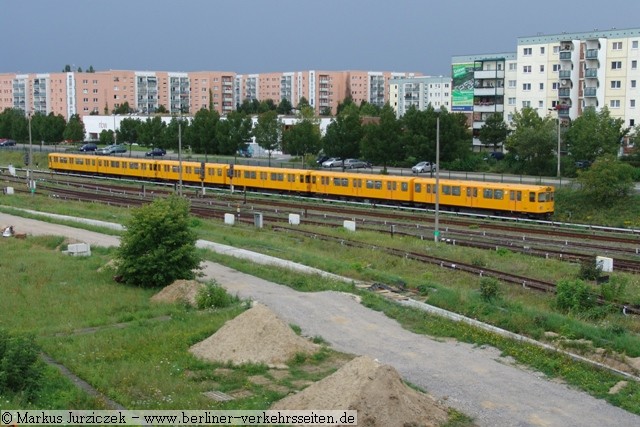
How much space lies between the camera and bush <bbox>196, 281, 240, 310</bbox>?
2008cm

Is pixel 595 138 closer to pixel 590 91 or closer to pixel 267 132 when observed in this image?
pixel 590 91

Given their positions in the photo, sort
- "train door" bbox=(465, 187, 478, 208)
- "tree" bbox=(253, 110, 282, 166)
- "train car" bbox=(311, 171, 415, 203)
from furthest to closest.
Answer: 1. "tree" bbox=(253, 110, 282, 166)
2. "train car" bbox=(311, 171, 415, 203)
3. "train door" bbox=(465, 187, 478, 208)

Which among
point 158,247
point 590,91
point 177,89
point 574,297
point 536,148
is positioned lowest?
point 574,297

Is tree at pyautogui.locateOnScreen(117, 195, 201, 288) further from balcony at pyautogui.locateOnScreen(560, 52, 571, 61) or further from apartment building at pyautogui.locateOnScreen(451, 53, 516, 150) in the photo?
apartment building at pyautogui.locateOnScreen(451, 53, 516, 150)

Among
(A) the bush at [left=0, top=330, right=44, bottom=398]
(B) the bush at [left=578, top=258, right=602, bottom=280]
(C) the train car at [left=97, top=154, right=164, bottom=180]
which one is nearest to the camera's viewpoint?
(A) the bush at [left=0, top=330, right=44, bottom=398]

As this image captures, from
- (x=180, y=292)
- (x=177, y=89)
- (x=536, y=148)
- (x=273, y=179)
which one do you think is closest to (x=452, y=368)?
(x=180, y=292)

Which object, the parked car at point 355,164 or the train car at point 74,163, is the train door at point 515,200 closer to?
the parked car at point 355,164

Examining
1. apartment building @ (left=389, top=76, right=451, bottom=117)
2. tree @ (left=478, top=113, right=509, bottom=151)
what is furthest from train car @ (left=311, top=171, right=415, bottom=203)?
apartment building @ (left=389, top=76, right=451, bottom=117)

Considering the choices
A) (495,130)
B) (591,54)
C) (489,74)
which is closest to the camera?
(591,54)

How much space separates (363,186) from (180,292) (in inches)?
1166

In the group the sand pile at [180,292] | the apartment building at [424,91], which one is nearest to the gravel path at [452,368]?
the sand pile at [180,292]

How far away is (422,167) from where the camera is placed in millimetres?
62938

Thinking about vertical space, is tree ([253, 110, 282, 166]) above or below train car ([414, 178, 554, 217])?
above

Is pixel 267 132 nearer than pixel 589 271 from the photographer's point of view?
No
